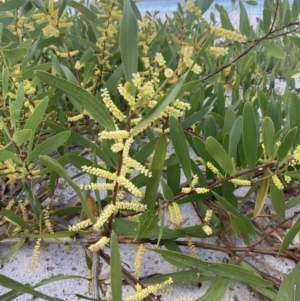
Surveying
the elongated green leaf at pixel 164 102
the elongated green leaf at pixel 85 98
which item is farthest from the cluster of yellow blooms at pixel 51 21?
the elongated green leaf at pixel 164 102

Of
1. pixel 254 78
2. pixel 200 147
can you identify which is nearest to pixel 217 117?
pixel 200 147

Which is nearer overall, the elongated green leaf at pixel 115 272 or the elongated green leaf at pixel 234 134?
the elongated green leaf at pixel 115 272

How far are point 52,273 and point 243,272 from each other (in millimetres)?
356

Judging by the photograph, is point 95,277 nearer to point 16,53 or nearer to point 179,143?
point 179,143

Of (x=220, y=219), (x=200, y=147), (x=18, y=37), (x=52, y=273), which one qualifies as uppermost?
(x=18, y=37)

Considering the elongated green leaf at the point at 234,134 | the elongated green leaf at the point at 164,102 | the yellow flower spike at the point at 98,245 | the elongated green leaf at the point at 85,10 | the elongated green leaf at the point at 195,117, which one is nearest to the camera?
the elongated green leaf at the point at 164,102

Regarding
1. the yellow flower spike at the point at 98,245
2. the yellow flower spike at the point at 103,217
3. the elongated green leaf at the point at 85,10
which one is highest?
the elongated green leaf at the point at 85,10

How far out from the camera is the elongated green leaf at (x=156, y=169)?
542 millimetres

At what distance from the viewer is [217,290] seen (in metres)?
0.56

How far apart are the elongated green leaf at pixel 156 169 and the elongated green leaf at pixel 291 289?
0.71 feet

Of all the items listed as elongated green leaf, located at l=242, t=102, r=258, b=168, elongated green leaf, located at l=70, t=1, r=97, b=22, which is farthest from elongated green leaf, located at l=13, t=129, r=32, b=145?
elongated green leaf, located at l=70, t=1, r=97, b=22

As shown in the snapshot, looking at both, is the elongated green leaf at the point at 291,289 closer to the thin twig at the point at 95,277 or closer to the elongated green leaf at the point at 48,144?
the thin twig at the point at 95,277

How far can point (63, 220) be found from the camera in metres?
0.77

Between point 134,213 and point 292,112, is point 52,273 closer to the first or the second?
point 134,213
